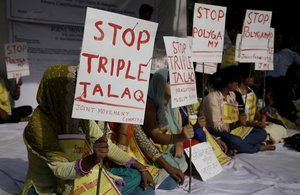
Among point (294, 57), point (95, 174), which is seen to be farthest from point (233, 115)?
point (294, 57)

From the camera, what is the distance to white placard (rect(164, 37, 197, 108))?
2532mm

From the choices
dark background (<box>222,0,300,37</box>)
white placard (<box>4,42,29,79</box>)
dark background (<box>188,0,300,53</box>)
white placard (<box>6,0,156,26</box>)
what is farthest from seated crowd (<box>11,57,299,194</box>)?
dark background (<box>222,0,300,37</box>)

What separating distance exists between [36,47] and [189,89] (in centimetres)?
322

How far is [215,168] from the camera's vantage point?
11.0 feet

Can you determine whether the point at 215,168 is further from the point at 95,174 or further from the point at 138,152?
the point at 95,174

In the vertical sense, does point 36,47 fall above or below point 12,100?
above

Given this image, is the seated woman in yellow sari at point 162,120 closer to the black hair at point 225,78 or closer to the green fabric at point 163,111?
the green fabric at point 163,111

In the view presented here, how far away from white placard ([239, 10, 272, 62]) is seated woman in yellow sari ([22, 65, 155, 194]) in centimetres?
228

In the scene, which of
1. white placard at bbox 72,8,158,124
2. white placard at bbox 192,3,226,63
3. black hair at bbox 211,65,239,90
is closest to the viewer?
white placard at bbox 72,8,158,124

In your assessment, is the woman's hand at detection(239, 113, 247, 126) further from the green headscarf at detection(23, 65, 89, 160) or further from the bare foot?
the green headscarf at detection(23, 65, 89, 160)

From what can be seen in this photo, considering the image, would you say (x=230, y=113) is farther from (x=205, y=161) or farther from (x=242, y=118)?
(x=205, y=161)

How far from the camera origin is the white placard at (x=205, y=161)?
320cm

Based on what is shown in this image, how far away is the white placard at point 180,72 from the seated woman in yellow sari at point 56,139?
1.95 feet

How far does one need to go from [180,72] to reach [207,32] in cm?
72
